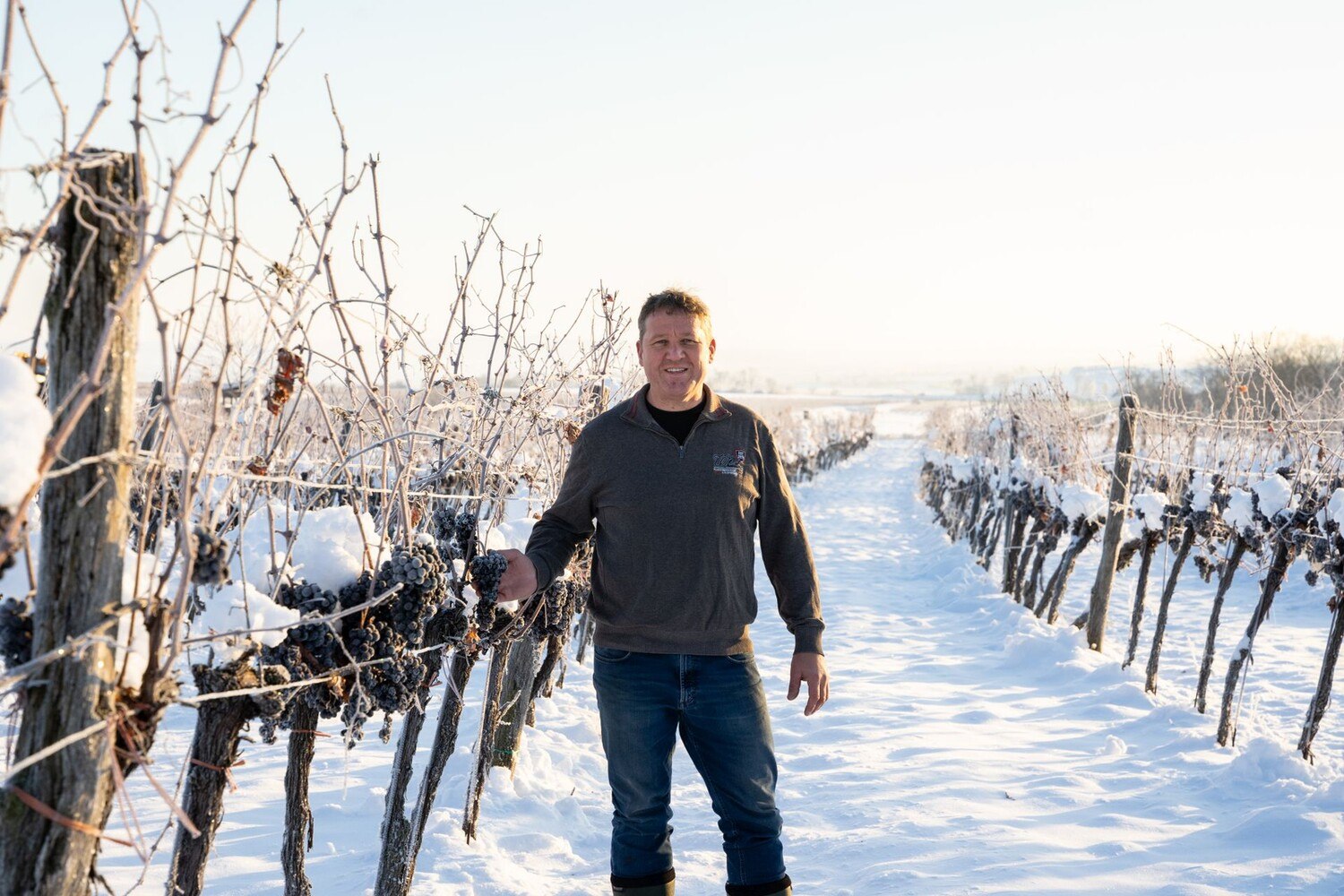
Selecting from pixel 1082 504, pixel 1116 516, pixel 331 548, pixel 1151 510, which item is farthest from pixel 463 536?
pixel 1082 504

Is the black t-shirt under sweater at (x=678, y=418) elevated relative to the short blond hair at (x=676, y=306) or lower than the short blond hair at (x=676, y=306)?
lower

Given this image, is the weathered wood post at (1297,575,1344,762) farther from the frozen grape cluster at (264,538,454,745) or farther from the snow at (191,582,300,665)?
the snow at (191,582,300,665)

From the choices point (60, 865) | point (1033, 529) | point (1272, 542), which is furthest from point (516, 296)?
point (1033, 529)

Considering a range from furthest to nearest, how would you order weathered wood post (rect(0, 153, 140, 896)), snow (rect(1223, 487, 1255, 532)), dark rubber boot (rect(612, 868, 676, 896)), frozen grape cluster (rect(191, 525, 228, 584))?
snow (rect(1223, 487, 1255, 532)), dark rubber boot (rect(612, 868, 676, 896)), frozen grape cluster (rect(191, 525, 228, 584)), weathered wood post (rect(0, 153, 140, 896))

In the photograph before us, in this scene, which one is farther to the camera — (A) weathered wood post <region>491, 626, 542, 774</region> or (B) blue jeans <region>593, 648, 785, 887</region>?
(A) weathered wood post <region>491, 626, 542, 774</region>

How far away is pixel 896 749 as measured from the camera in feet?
15.8

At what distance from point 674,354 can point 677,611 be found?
2.23 feet

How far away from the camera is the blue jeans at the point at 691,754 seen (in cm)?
235

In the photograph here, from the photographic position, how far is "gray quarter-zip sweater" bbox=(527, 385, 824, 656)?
239 cm

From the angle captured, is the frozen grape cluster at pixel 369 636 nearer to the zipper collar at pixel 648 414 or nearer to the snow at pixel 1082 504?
the zipper collar at pixel 648 414

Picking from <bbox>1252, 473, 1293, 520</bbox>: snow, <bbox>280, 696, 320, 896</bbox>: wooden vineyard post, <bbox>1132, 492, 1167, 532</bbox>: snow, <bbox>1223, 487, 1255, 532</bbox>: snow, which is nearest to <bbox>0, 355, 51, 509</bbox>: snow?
<bbox>280, 696, 320, 896</bbox>: wooden vineyard post

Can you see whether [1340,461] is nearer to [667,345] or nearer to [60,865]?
[667,345]

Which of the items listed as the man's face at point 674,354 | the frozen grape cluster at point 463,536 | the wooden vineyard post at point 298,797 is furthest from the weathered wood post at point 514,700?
the man's face at point 674,354

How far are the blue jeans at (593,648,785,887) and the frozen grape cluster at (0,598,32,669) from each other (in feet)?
4.44
